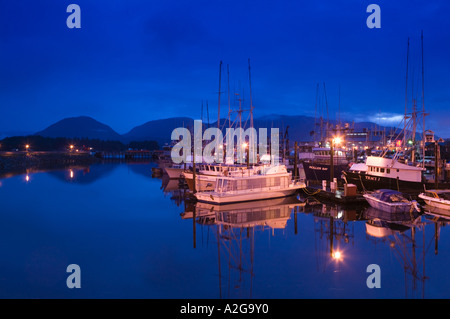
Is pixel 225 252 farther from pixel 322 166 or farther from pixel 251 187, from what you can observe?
pixel 322 166

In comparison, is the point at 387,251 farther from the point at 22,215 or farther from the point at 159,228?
the point at 22,215

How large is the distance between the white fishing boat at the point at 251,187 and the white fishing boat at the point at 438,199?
10878 millimetres

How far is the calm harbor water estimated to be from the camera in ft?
38.5

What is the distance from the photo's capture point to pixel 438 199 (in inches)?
927

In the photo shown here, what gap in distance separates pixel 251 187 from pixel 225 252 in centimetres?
1234

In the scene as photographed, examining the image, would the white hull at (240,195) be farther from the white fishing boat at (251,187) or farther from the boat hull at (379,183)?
the boat hull at (379,183)

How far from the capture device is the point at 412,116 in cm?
3303

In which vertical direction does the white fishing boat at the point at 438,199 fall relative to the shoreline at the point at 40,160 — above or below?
below

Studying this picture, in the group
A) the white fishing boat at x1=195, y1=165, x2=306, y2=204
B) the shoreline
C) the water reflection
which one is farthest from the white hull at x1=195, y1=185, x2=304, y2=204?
the shoreline

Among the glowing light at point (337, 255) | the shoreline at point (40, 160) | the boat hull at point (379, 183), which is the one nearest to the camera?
the glowing light at point (337, 255)

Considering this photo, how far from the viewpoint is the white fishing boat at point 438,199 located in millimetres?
23203

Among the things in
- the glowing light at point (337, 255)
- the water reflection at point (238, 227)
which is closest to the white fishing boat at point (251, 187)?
the water reflection at point (238, 227)
